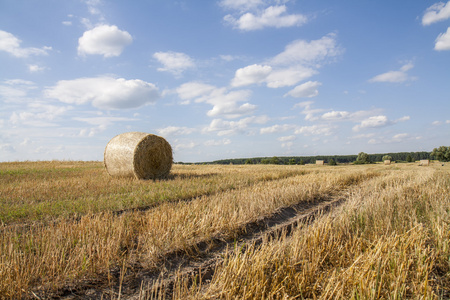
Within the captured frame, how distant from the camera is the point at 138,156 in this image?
14.0m

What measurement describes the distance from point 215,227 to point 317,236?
1912mm

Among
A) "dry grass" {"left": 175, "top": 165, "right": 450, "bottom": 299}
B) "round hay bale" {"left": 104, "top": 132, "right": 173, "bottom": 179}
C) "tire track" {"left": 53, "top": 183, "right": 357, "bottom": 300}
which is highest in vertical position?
"round hay bale" {"left": 104, "top": 132, "right": 173, "bottom": 179}

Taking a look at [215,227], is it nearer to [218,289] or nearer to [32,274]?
[218,289]

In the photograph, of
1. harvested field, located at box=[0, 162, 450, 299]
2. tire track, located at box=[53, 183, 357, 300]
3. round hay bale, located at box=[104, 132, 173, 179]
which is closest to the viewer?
harvested field, located at box=[0, 162, 450, 299]

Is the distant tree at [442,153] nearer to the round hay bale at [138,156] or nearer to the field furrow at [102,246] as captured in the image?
the round hay bale at [138,156]

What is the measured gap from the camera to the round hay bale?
14016mm

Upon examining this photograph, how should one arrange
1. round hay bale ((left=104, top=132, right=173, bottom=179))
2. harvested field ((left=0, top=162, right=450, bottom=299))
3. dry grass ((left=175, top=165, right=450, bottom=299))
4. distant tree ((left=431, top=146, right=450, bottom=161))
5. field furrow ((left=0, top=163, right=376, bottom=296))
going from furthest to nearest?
distant tree ((left=431, top=146, right=450, bottom=161))
round hay bale ((left=104, top=132, right=173, bottom=179))
field furrow ((left=0, top=163, right=376, bottom=296))
harvested field ((left=0, top=162, right=450, bottom=299))
dry grass ((left=175, top=165, right=450, bottom=299))

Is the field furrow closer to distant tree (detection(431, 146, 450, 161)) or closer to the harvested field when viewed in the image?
the harvested field

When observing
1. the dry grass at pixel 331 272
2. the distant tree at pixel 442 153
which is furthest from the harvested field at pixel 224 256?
the distant tree at pixel 442 153

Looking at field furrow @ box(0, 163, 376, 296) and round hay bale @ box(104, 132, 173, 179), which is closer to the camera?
field furrow @ box(0, 163, 376, 296)

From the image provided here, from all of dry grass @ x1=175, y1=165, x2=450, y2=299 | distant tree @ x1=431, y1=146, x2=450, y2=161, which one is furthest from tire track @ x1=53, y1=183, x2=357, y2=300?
distant tree @ x1=431, y1=146, x2=450, y2=161

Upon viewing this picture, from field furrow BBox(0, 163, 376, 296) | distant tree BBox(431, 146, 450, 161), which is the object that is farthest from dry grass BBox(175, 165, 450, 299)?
distant tree BBox(431, 146, 450, 161)

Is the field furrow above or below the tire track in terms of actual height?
above

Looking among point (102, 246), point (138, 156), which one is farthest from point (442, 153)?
point (102, 246)
